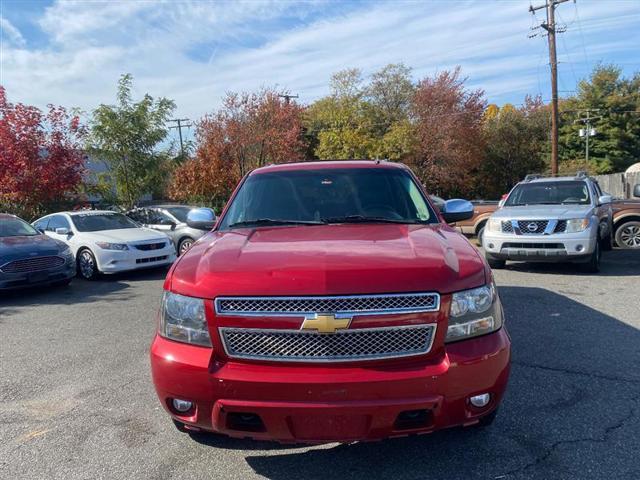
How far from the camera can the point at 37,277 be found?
894cm

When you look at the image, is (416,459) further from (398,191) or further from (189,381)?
(398,191)

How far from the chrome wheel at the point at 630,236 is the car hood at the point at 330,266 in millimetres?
10625

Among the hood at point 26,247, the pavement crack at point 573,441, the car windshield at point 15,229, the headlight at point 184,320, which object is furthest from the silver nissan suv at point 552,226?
the car windshield at point 15,229

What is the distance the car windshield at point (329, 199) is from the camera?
412 centimetres

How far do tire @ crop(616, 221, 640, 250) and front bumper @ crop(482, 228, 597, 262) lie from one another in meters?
3.88

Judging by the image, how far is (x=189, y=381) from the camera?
2670 mm

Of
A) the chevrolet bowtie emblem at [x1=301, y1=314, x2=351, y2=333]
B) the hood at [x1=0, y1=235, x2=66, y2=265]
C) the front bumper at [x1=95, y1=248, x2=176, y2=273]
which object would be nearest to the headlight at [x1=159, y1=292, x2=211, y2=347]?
the chevrolet bowtie emblem at [x1=301, y1=314, x2=351, y2=333]

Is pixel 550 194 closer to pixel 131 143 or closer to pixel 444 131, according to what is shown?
pixel 131 143

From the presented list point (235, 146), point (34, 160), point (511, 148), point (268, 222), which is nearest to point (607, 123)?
point (511, 148)

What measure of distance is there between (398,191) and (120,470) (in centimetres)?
288

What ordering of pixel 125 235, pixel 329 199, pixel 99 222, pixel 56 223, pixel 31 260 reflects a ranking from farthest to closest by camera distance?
pixel 56 223
pixel 99 222
pixel 125 235
pixel 31 260
pixel 329 199

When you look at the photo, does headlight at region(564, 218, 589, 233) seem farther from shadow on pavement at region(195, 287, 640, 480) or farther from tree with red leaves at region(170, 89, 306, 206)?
tree with red leaves at region(170, 89, 306, 206)

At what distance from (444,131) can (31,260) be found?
2465cm

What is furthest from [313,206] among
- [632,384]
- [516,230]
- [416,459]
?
[516,230]
